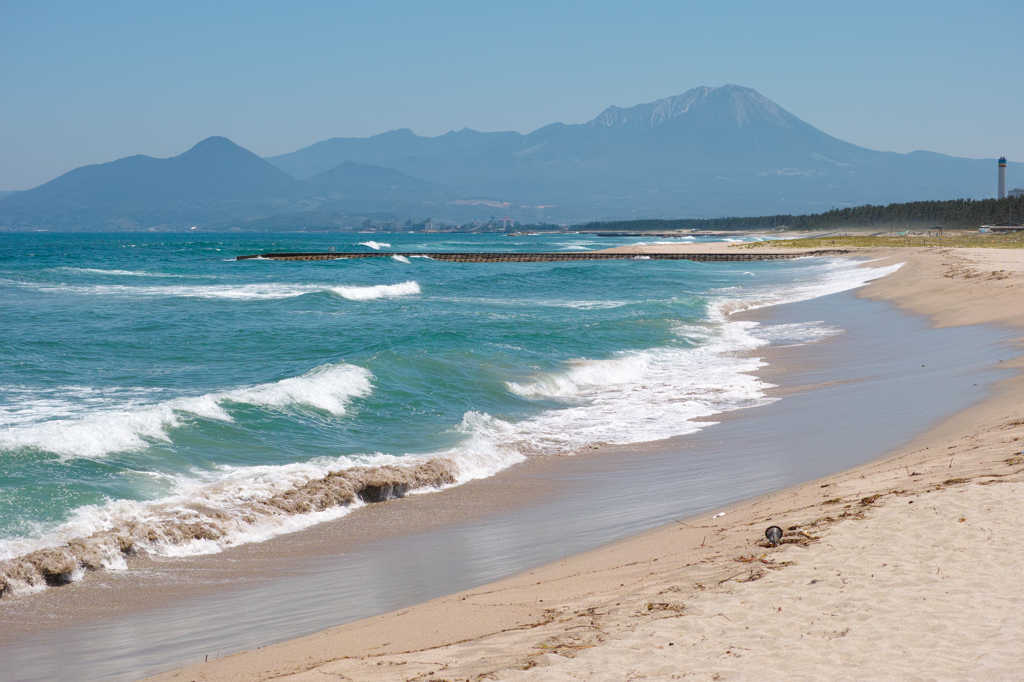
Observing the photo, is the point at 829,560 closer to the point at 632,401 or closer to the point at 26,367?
the point at 632,401

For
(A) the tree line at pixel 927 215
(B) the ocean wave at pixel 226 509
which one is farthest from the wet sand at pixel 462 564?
(A) the tree line at pixel 927 215

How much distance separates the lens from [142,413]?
10695 mm

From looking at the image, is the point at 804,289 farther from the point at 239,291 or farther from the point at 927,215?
the point at 927,215

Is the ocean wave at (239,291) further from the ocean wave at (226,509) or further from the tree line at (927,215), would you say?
the tree line at (927,215)

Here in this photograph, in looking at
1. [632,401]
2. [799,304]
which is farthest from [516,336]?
[799,304]

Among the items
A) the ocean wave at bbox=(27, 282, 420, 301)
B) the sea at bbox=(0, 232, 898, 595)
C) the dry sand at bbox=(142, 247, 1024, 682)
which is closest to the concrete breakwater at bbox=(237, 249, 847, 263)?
the ocean wave at bbox=(27, 282, 420, 301)

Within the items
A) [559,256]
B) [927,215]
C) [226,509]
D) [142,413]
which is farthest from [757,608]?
[927,215]

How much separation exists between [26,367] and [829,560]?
1530cm

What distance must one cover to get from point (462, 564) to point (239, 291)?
3232 cm

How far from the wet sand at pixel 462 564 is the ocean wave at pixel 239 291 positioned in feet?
81.4

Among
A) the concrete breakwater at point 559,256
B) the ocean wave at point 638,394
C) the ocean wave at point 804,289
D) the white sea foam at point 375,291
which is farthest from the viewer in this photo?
the concrete breakwater at point 559,256

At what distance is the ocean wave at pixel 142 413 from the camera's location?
9651 mm

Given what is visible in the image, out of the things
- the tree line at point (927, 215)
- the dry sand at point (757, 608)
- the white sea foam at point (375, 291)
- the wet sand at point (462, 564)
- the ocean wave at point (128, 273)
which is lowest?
the wet sand at point (462, 564)

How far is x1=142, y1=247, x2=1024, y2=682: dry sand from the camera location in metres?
3.83
